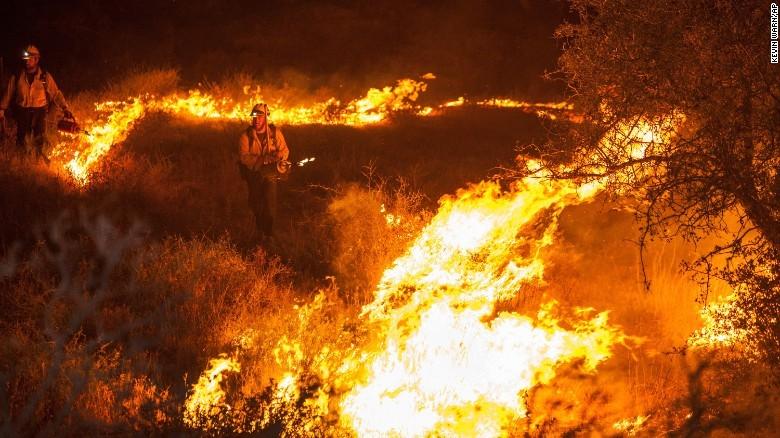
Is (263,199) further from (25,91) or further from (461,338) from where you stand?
(461,338)

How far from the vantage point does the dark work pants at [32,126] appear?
12391 mm

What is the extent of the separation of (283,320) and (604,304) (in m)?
3.38

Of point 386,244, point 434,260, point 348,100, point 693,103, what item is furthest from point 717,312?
point 348,100

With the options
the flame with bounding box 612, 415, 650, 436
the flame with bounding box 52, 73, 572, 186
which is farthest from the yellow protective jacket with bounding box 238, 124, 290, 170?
the flame with bounding box 612, 415, 650, 436

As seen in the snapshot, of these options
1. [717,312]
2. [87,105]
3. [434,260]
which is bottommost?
[717,312]

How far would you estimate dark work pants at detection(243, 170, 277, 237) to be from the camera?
11.0 meters

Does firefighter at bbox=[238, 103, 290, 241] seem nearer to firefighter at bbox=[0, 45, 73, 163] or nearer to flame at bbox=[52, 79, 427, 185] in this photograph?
flame at bbox=[52, 79, 427, 185]

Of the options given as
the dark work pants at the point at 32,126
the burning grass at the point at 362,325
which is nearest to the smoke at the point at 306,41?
the dark work pants at the point at 32,126

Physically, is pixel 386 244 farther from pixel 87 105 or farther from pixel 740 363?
pixel 87 105

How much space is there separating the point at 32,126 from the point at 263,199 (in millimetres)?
4252

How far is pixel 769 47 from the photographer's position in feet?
19.3

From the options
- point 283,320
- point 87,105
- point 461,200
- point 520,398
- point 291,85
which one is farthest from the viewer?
point 291,85

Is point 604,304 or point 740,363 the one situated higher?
point 604,304

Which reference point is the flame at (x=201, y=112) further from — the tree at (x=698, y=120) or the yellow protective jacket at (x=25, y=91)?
the tree at (x=698, y=120)
